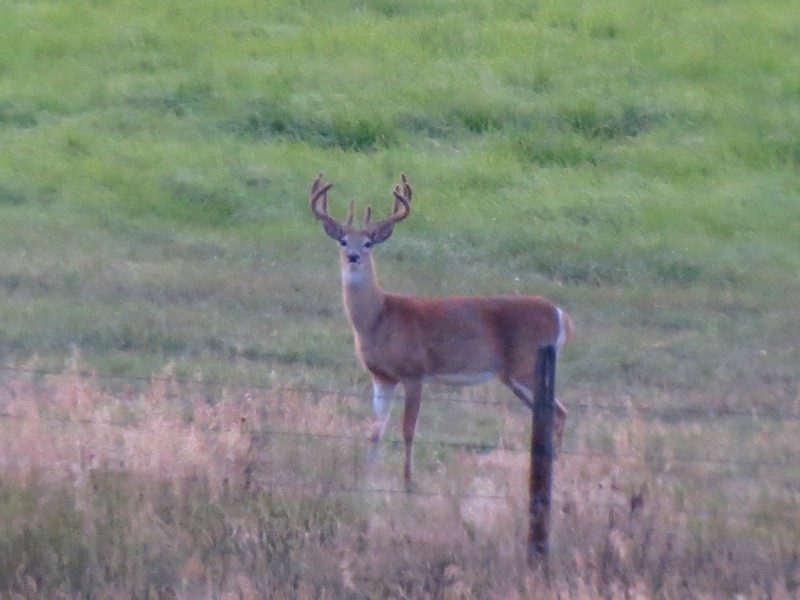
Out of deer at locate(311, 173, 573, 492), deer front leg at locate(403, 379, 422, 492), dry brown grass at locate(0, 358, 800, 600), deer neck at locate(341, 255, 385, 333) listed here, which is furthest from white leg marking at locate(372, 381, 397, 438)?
dry brown grass at locate(0, 358, 800, 600)

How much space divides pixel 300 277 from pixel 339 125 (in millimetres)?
7459

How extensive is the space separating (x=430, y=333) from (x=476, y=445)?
125 centimetres

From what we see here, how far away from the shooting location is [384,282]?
1559 cm

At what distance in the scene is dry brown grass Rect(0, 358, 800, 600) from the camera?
6246 mm

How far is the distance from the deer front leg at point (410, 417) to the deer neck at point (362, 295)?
503 mm

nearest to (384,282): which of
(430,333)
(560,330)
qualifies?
(560,330)

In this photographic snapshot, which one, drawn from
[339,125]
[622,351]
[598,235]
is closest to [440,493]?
[622,351]

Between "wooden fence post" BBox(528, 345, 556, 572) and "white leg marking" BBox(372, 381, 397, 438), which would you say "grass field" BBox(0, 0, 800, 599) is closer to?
"wooden fence post" BBox(528, 345, 556, 572)

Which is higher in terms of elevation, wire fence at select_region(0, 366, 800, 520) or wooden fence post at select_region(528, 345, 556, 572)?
wooden fence post at select_region(528, 345, 556, 572)

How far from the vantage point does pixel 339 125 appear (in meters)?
22.7

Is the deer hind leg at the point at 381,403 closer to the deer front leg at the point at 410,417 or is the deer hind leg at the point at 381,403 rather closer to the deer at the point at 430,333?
the deer at the point at 430,333

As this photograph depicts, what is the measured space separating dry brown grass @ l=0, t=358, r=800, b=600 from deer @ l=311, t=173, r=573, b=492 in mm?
1226

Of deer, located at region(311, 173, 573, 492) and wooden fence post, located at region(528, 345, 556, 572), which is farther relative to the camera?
deer, located at region(311, 173, 573, 492)

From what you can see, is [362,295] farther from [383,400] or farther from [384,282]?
[384,282]
